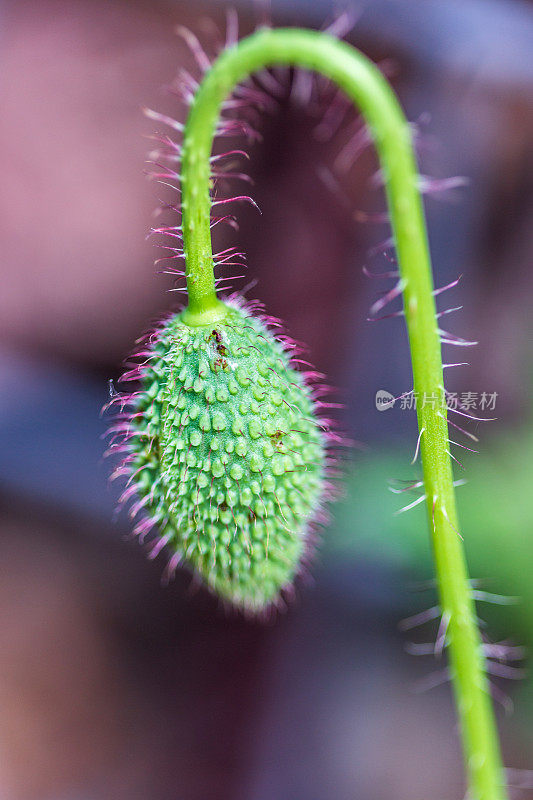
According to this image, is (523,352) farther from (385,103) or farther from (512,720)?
(385,103)

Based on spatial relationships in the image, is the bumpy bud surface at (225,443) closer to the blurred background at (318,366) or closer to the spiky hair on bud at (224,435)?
the spiky hair on bud at (224,435)

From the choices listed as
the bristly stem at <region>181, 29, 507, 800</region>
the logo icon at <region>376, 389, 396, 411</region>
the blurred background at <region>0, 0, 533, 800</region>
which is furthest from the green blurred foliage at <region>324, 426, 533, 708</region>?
the bristly stem at <region>181, 29, 507, 800</region>

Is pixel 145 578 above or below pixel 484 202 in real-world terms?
below

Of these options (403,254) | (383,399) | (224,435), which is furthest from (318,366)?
(403,254)

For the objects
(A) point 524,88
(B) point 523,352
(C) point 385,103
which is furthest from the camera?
(A) point 524,88

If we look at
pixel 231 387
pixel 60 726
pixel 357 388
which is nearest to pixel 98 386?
pixel 357 388

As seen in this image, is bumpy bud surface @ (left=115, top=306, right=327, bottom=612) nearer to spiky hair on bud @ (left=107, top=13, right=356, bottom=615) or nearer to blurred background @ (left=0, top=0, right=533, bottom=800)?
spiky hair on bud @ (left=107, top=13, right=356, bottom=615)
